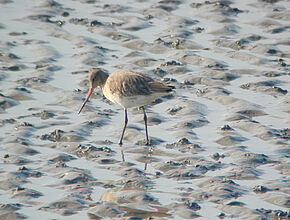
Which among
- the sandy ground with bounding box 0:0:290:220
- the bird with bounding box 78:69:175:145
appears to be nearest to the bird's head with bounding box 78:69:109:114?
the bird with bounding box 78:69:175:145

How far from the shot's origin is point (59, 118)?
10938 mm

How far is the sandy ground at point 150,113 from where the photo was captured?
798 centimetres

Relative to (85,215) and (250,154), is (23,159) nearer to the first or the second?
(85,215)

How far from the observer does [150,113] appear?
11.3m

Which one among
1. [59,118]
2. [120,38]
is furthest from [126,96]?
[120,38]

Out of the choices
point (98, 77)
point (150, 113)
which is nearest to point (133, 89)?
point (98, 77)

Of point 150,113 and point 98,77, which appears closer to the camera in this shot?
point 98,77

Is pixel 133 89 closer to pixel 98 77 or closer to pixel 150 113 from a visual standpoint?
pixel 98 77

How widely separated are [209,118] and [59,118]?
8.59ft

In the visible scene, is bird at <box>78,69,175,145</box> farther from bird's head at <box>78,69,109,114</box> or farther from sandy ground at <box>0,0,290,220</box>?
sandy ground at <box>0,0,290,220</box>

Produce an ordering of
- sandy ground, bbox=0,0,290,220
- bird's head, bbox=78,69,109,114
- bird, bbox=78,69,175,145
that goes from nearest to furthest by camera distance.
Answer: sandy ground, bbox=0,0,290,220 → bird, bbox=78,69,175,145 → bird's head, bbox=78,69,109,114

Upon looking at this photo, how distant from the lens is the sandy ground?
7980mm

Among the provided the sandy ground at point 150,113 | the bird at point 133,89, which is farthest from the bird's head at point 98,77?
the sandy ground at point 150,113

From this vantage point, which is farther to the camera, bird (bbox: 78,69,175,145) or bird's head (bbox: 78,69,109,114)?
bird's head (bbox: 78,69,109,114)
